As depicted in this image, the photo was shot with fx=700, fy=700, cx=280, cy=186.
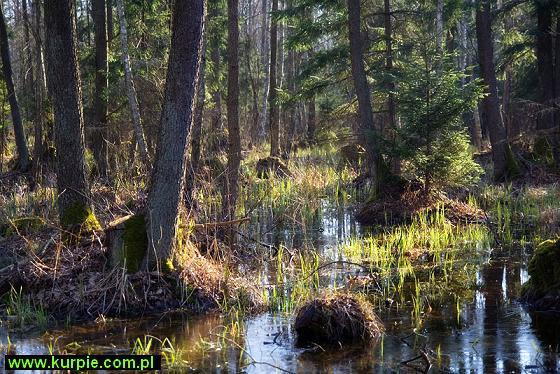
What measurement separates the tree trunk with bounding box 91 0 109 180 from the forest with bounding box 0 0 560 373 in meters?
0.05

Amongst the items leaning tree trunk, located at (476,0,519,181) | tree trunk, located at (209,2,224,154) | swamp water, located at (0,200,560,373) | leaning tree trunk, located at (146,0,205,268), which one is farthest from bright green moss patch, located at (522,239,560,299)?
leaning tree trunk, located at (476,0,519,181)

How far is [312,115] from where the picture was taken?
3503 cm

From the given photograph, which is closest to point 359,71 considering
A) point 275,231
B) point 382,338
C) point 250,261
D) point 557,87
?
point 275,231

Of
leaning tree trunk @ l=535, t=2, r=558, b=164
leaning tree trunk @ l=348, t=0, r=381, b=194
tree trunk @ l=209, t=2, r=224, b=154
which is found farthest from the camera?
leaning tree trunk @ l=535, t=2, r=558, b=164

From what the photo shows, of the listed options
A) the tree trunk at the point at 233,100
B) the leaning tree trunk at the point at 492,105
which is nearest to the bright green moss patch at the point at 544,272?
the tree trunk at the point at 233,100

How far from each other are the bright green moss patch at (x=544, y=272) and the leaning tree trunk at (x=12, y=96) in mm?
15839

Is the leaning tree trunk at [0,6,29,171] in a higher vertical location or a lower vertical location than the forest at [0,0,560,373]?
higher

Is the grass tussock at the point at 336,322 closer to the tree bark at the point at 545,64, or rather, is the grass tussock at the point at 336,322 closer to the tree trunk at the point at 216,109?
the tree trunk at the point at 216,109

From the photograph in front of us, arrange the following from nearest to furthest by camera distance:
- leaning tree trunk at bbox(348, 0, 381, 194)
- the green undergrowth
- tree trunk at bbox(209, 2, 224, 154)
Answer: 1. the green undergrowth
2. leaning tree trunk at bbox(348, 0, 381, 194)
3. tree trunk at bbox(209, 2, 224, 154)

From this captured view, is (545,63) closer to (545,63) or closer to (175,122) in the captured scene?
(545,63)

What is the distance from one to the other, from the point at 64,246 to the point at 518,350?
5944 millimetres

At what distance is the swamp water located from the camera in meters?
6.64

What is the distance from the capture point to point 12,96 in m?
20.0

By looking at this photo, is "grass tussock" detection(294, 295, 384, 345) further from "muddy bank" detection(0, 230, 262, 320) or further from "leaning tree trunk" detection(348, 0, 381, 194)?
"leaning tree trunk" detection(348, 0, 381, 194)
